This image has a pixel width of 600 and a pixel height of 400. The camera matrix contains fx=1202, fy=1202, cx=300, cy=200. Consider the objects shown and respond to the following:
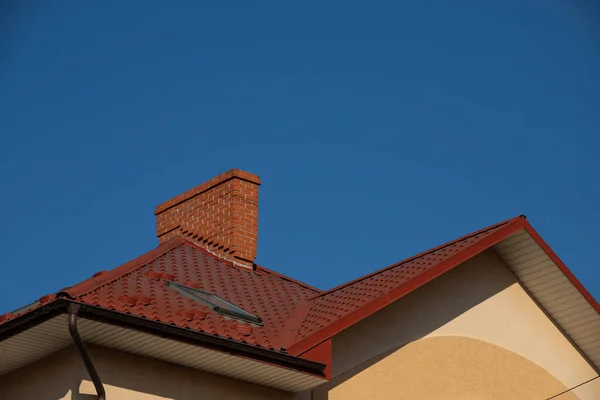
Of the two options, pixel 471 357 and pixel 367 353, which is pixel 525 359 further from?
pixel 367 353

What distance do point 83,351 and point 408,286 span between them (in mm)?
4717

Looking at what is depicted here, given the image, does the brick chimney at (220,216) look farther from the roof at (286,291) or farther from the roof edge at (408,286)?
the roof edge at (408,286)

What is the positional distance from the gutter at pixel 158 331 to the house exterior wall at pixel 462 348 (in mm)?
1203

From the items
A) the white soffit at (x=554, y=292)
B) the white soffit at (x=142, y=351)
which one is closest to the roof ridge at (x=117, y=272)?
the white soffit at (x=142, y=351)

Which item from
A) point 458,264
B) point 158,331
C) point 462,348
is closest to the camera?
point 158,331

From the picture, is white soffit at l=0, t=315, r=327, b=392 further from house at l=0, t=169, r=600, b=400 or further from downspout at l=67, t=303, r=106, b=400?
downspout at l=67, t=303, r=106, b=400

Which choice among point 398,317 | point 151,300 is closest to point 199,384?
point 151,300

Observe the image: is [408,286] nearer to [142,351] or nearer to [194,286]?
[194,286]

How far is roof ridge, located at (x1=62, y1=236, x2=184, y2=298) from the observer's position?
14.3m

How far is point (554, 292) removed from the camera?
60.3ft

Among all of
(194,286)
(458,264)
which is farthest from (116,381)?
(458,264)

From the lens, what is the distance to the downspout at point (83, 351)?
13.2 meters

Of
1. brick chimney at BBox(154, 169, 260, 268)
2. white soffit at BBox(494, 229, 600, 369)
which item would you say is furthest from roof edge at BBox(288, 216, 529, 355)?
brick chimney at BBox(154, 169, 260, 268)

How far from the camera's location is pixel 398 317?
1673 centimetres
